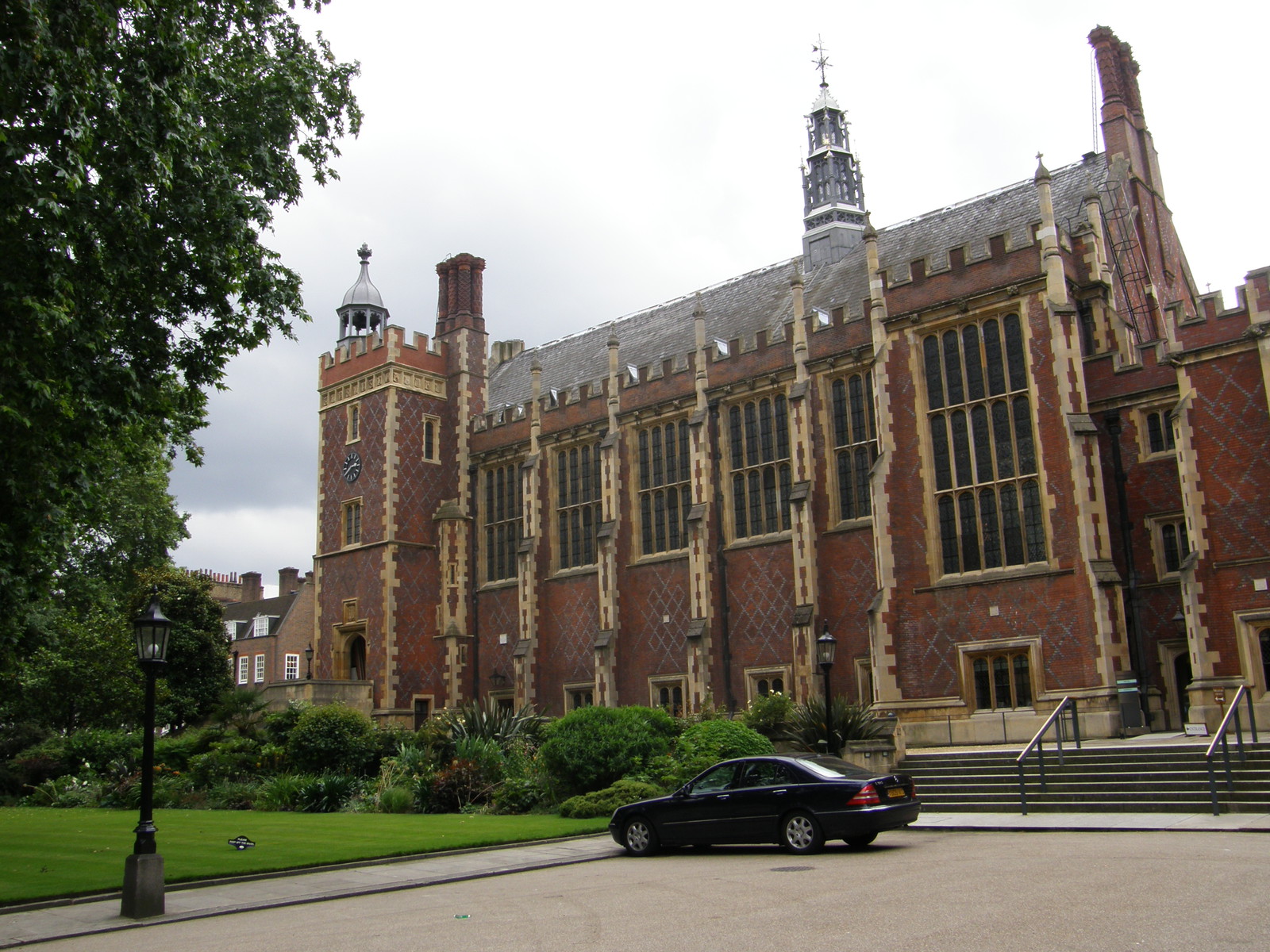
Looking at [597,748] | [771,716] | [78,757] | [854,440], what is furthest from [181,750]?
[854,440]

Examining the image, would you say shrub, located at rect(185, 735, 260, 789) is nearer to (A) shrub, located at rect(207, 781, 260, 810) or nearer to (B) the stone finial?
(A) shrub, located at rect(207, 781, 260, 810)

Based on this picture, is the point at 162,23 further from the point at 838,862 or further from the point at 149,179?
the point at 838,862

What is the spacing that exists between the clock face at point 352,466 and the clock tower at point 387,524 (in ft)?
0.13

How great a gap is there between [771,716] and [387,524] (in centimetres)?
1700

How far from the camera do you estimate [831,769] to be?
1341cm

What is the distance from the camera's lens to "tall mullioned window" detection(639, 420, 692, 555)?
100ft

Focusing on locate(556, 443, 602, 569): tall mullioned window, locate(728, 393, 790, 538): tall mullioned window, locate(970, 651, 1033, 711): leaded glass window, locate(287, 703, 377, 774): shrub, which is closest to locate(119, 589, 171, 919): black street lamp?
locate(287, 703, 377, 774): shrub

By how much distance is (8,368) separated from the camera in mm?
11672

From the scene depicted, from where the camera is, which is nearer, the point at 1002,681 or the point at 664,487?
the point at 1002,681

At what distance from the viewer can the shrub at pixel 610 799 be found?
59.5 ft

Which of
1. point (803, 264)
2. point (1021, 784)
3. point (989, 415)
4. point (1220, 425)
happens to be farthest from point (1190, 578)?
point (803, 264)

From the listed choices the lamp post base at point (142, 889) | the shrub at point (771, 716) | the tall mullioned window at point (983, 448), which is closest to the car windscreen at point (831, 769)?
the lamp post base at point (142, 889)

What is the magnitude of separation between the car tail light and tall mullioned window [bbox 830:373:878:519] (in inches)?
550

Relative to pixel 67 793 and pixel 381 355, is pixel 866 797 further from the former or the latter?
pixel 381 355
